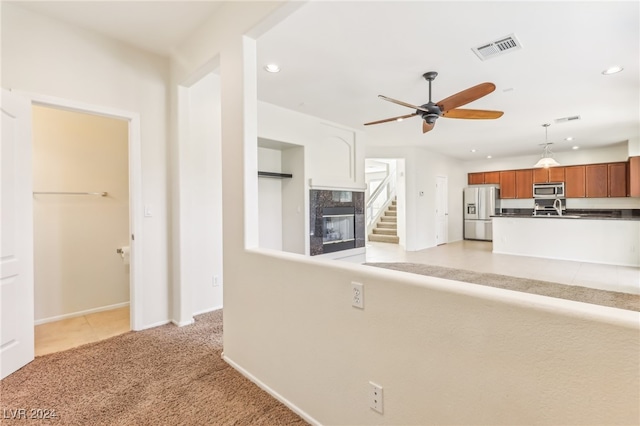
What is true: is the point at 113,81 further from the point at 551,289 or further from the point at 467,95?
the point at 551,289

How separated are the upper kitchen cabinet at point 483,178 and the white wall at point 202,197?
30.2 feet

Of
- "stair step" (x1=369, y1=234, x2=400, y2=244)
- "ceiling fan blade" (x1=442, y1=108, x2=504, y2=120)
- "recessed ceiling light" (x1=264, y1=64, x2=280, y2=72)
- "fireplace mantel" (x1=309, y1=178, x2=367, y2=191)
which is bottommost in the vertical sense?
"stair step" (x1=369, y1=234, x2=400, y2=244)

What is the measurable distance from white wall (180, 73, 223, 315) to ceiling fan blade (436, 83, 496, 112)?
2547 millimetres

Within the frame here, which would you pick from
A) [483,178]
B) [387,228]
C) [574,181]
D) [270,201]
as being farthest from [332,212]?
[574,181]

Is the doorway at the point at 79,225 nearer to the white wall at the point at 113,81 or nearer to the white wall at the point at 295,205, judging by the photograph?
the white wall at the point at 113,81

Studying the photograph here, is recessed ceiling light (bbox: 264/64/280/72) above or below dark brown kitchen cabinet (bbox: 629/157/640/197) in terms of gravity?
above

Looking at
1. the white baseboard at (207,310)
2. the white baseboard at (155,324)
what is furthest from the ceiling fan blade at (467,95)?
the white baseboard at (155,324)

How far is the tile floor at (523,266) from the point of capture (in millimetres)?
4488

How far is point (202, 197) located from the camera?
3338 millimetres

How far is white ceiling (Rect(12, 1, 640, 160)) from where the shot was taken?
2.39m

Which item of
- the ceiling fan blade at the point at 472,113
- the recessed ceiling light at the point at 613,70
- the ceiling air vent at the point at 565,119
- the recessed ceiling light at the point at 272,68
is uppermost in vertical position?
the recessed ceiling light at the point at 272,68

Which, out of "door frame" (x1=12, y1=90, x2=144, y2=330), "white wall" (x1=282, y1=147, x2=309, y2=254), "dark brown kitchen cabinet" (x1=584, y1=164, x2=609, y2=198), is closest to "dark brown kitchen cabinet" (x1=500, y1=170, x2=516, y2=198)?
"dark brown kitchen cabinet" (x1=584, y1=164, x2=609, y2=198)

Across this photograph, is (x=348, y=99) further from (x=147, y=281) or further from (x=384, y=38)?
(x=147, y=281)

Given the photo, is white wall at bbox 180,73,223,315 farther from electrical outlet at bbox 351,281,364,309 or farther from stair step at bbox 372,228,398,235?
stair step at bbox 372,228,398,235
